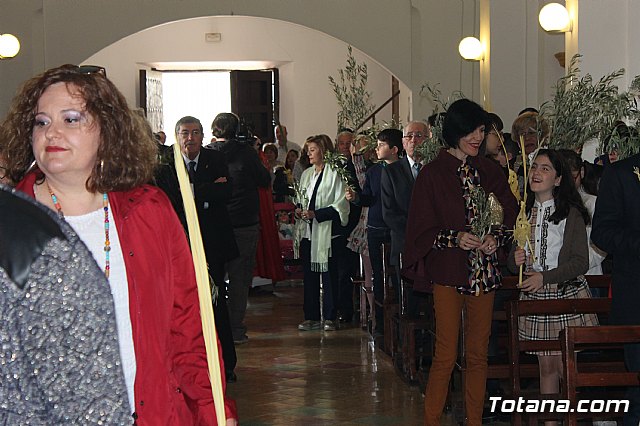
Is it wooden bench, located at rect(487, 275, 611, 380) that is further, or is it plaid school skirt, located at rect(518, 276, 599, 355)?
wooden bench, located at rect(487, 275, 611, 380)

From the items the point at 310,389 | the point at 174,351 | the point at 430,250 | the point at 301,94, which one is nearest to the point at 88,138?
the point at 174,351

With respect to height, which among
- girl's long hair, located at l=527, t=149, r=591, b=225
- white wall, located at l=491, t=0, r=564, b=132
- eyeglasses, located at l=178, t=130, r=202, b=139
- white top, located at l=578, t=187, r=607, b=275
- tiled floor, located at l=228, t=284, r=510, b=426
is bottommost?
tiled floor, located at l=228, t=284, r=510, b=426

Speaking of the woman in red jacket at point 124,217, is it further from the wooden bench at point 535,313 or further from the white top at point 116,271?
the wooden bench at point 535,313

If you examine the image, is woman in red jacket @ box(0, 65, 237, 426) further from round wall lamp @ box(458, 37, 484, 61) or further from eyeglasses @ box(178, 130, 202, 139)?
round wall lamp @ box(458, 37, 484, 61)

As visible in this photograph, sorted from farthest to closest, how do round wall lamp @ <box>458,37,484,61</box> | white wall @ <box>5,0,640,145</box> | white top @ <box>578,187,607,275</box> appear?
white wall @ <box>5,0,640,145</box>
round wall lamp @ <box>458,37,484,61</box>
white top @ <box>578,187,607,275</box>

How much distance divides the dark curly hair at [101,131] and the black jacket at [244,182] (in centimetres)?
626

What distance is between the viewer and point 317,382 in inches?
329

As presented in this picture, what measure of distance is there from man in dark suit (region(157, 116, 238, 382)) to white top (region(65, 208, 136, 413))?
15.4 feet

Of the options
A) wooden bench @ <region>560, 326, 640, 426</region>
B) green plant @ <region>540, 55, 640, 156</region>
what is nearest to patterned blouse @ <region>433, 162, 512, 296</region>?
green plant @ <region>540, 55, 640, 156</region>

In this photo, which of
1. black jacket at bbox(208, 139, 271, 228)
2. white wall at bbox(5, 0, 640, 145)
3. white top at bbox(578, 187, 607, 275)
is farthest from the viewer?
white wall at bbox(5, 0, 640, 145)

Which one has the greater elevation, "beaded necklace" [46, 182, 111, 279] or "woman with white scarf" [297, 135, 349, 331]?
"beaded necklace" [46, 182, 111, 279]

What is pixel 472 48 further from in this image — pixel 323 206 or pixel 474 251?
pixel 474 251

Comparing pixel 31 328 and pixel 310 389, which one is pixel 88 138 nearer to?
pixel 31 328

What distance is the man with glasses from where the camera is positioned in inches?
354
